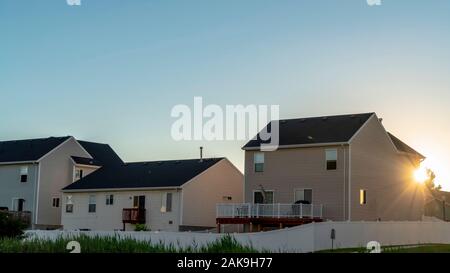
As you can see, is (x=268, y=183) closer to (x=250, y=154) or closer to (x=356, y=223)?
(x=250, y=154)

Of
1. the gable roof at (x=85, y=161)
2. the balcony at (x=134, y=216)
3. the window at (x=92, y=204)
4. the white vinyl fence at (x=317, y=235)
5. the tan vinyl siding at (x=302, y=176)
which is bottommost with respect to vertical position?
the white vinyl fence at (x=317, y=235)

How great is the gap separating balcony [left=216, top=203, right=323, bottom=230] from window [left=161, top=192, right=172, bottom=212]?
18.8 ft

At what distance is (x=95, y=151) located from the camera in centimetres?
6750

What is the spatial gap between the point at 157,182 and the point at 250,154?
7615 mm

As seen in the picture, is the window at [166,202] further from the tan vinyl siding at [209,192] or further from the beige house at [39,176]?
the beige house at [39,176]

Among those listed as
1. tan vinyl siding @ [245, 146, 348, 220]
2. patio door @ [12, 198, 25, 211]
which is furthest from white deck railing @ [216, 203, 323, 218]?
patio door @ [12, 198, 25, 211]

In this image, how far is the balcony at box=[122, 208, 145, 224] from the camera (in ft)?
170

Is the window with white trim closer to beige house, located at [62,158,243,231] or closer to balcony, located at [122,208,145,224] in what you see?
beige house, located at [62,158,243,231]

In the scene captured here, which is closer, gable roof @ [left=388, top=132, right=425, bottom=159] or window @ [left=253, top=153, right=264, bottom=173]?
window @ [left=253, top=153, right=264, bottom=173]

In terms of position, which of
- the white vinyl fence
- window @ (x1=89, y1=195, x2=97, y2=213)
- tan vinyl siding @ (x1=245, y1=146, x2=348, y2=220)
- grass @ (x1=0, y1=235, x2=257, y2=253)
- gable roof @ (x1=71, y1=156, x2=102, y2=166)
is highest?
gable roof @ (x1=71, y1=156, x2=102, y2=166)

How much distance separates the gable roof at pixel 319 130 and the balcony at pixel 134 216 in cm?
915

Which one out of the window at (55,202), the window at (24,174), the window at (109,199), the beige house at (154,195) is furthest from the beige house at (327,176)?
the window at (24,174)

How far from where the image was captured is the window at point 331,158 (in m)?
45.3
